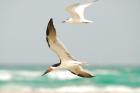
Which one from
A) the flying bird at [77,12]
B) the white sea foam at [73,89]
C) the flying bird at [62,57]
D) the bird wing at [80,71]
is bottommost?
the white sea foam at [73,89]

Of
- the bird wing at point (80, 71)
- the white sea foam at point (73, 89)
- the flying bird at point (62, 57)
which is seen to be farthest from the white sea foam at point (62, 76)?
the flying bird at point (62, 57)

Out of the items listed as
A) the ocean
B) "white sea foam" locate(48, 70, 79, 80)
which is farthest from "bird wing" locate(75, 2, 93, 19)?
"white sea foam" locate(48, 70, 79, 80)

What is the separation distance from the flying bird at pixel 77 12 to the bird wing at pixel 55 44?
2.17 meters

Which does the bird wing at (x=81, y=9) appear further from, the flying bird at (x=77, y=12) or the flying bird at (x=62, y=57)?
the flying bird at (x=62, y=57)

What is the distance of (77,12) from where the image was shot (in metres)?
11.7

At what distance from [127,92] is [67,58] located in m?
14.7

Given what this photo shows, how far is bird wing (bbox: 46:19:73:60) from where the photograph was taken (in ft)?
25.5

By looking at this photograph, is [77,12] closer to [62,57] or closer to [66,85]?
[62,57]

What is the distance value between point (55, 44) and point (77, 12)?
367 cm

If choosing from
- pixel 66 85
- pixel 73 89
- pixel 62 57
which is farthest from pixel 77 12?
pixel 66 85

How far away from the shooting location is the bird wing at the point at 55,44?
779 cm

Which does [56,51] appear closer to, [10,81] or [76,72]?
[76,72]

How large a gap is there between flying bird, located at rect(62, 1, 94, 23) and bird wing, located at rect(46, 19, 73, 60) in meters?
2.17

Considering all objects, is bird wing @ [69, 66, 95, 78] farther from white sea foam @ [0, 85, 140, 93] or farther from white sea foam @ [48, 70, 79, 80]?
white sea foam @ [48, 70, 79, 80]
